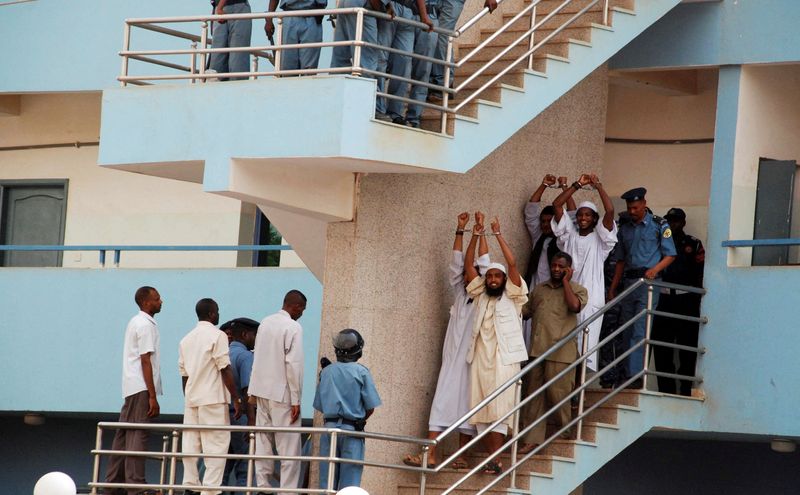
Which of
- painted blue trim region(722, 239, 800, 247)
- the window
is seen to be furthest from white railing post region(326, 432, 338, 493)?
the window

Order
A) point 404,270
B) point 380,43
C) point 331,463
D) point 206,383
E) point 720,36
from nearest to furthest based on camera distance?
1. point 331,463
2. point 380,43
3. point 206,383
4. point 404,270
5. point 720,36

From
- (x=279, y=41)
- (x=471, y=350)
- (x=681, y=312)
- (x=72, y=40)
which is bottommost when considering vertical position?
(x=471, y=350)

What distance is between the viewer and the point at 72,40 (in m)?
19.1

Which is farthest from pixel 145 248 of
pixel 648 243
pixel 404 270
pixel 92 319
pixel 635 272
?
pixel 648 243

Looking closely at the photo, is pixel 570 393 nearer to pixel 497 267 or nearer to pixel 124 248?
pixel 497 267

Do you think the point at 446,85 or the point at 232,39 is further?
the point at 232,39

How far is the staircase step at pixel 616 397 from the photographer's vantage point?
47.4 ft

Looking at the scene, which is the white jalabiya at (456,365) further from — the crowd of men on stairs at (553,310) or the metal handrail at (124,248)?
the metal handrail at (124,248)

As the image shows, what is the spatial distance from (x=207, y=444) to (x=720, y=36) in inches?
239

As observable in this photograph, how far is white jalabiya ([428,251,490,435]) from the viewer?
14195 mm

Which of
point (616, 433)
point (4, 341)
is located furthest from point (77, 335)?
point (616, 433)

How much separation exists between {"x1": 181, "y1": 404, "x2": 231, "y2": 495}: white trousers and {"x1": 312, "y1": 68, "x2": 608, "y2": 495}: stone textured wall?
1041mm

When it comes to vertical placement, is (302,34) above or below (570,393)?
above

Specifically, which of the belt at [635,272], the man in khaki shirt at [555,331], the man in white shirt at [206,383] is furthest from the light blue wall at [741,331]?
the man in white shirt at [206,383]
